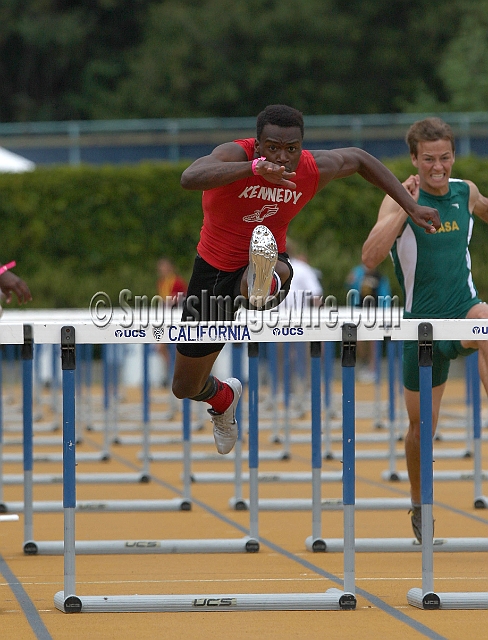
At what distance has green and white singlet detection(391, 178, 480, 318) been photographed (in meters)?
6.59

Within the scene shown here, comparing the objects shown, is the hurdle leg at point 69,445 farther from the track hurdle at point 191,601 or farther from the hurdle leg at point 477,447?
the hurdle leg at point 477,447

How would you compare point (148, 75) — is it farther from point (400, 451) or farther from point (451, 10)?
point (400, 451)

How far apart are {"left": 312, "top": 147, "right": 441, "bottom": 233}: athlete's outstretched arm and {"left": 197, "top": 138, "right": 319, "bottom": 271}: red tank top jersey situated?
7 cm

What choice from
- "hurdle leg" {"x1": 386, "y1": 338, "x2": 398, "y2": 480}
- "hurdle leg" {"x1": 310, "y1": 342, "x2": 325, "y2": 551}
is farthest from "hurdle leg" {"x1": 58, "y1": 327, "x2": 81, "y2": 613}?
"hurdle leg" {"x1": 386, "y1": 338, "x2": 398, "y2": 480}

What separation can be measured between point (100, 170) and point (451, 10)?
19.2 metres

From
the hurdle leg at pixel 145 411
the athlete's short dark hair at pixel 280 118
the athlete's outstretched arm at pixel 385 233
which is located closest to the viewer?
the athlete's short dark hair at pixel 280 118

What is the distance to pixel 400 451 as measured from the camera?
1216 centimetres

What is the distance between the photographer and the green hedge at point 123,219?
21.8 meters

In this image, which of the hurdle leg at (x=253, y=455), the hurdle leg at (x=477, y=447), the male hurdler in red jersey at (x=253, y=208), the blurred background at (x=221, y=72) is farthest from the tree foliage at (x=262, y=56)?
the male hurdler in red jersey at (x=253, y=208)

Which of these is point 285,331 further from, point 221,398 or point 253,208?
point 221,398

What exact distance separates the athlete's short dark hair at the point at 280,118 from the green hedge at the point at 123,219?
1595 cm

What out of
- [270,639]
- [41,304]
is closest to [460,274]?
[270,639]

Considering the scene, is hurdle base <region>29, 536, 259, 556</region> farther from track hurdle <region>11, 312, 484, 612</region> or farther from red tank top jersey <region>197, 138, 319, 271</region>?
red tank top jersey <region>197, 138, 319, 271</region>

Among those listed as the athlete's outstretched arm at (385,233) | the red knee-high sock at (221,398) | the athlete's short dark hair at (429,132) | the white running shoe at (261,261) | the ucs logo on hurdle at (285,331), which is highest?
the athlete's short dark hair at (429,132)
